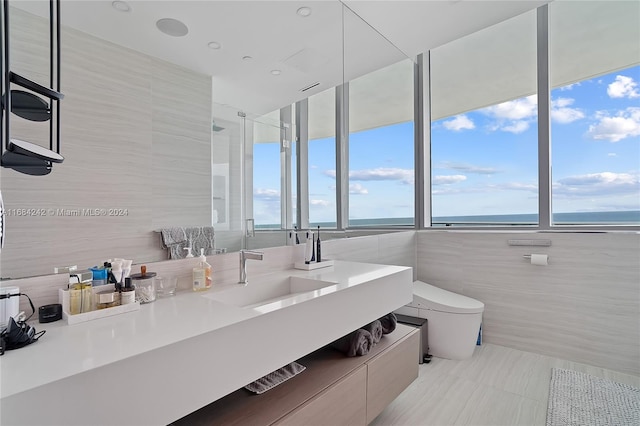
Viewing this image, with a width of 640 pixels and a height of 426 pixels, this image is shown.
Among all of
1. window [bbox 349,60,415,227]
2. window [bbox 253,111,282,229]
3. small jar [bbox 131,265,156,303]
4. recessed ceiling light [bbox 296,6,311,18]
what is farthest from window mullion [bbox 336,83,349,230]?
small jar [bbox 131,265,156,303]

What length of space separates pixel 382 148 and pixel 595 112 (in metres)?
1.77

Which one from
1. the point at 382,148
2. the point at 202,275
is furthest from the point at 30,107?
the point at 382,148

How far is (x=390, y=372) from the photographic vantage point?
159 centimetres

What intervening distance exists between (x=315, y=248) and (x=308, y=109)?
0.97 metres

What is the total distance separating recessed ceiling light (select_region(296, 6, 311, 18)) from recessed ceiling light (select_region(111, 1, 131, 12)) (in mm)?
1110

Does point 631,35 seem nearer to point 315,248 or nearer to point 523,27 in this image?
point 523,27

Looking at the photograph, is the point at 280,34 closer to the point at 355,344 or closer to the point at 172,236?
the point at 172,236

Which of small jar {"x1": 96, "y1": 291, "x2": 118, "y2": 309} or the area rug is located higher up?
small jar {"x1": 96, "y1": 291, "x2": 118, "y2": 309}

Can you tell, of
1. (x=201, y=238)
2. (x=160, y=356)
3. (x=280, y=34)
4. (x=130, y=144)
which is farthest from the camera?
(x=280, y=34)

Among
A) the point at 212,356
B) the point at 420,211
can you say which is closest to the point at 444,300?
the point at 420,211

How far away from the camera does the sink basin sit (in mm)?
1273

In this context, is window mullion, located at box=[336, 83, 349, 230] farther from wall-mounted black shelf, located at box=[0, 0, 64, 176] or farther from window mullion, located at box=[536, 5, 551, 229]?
wall-mounted black shelf, located at box=[0, 0, 64, 176]

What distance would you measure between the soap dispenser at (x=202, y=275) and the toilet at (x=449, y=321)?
6.06 ft

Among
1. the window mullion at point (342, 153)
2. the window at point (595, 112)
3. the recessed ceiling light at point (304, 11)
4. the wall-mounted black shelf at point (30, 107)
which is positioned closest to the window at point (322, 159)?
the window mullion at point (342, 153)
